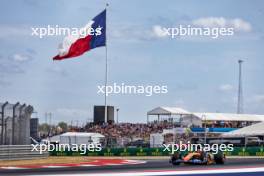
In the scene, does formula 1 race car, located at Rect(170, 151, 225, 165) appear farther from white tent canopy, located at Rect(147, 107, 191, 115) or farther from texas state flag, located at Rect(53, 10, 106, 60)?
white tent canopy, located at Rect(147, 107, 191, 115)

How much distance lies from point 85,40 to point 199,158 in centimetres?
945

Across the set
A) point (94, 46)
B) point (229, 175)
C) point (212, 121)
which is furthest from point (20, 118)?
point (212, 121)

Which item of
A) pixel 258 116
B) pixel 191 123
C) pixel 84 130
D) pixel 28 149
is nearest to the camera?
pixel 28 149

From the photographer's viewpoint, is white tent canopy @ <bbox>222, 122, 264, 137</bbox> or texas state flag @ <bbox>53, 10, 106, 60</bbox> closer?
texas state flag @ <bbox>53, 10, 106, 60</bbox>

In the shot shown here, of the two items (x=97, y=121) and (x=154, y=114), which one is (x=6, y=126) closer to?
(x=97, y=121)

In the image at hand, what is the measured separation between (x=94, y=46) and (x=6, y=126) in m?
6.64

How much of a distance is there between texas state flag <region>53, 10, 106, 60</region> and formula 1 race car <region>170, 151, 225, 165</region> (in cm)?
773

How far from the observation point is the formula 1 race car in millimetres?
18734

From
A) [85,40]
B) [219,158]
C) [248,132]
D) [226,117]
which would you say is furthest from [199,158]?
[226,117]

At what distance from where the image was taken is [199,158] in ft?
61.4

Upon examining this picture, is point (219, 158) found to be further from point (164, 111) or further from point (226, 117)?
point (226, 117)

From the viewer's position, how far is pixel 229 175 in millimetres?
11836

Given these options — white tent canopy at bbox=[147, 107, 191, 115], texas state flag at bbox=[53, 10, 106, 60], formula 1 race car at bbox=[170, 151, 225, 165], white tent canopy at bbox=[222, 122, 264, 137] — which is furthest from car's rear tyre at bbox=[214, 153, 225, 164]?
white tent canopy at bbox=[147, 107, 191, 115]

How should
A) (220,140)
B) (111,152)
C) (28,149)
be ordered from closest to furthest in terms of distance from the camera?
(28,149), (111,152), (220,140)
